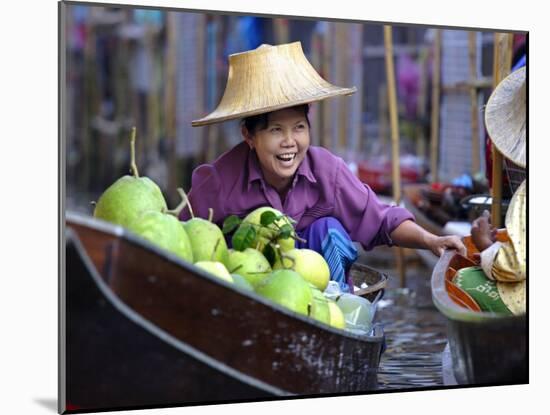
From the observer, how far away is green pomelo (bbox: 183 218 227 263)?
378 cm

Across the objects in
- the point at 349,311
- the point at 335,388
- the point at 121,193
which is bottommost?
the point at 335,388

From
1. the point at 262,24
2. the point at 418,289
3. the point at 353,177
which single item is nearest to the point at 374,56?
the point at 262,24

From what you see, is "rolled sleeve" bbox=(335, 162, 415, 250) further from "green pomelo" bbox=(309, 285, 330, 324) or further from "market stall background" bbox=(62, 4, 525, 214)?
"market stall background" bbox=(62, 4, 525, 214)

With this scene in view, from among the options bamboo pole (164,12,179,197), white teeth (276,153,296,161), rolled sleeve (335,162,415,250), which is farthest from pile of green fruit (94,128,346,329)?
bamboo pole (164,12,179,197)

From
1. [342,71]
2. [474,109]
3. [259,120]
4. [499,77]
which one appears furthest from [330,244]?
[342,71]

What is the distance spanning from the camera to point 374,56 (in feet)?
32.5

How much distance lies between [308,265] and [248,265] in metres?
0.24

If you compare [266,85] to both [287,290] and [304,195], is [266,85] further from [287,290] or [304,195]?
[287,290]

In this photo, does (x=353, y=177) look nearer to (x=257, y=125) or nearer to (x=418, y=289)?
(x=257, y=125)

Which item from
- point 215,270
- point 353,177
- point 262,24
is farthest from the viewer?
point 262,24

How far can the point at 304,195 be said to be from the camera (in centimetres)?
425

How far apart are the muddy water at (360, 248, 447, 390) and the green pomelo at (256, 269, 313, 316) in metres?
0.65

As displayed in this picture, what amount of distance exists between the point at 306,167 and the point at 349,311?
55cm

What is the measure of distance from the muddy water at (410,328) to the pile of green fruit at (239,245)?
23.1 inches
